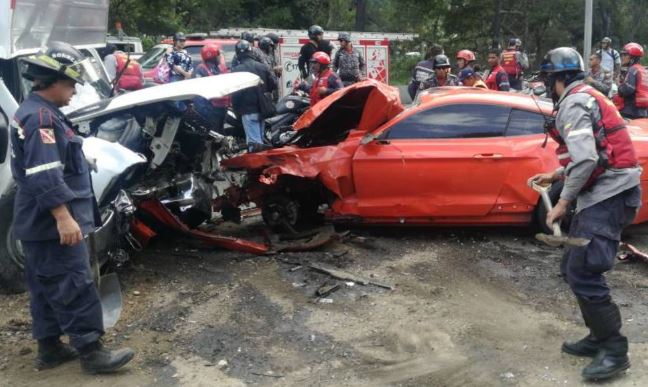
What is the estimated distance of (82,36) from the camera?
22.9ft

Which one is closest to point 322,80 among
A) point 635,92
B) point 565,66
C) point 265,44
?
point 265,44

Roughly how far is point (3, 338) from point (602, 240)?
3.91 m

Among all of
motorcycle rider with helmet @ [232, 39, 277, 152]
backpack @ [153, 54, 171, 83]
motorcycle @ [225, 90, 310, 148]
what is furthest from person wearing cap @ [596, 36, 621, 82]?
backpack @ [153, 54, 171, 83]

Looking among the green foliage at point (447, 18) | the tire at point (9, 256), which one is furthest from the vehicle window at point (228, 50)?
the tire at point (9, 256)

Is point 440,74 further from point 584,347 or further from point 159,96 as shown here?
point 584,347

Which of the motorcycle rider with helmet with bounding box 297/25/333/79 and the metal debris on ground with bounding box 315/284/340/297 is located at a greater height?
the motorcycle rider with helmet with bounding box 297/25/333/79

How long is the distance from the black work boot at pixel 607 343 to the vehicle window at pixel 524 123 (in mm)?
2743

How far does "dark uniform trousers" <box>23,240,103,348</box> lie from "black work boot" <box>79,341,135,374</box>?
70 millimetres

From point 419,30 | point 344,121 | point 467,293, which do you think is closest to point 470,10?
point 419,30

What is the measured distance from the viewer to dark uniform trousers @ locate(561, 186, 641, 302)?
4035 millimetres

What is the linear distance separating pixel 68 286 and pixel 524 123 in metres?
4.33

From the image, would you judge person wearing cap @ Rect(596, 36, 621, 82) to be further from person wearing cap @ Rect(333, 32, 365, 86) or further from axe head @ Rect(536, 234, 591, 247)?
axe head @ Rect(536, 234, 591, 247)

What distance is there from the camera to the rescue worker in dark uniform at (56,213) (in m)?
3.84

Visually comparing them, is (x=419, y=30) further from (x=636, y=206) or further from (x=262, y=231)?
(x=636, y=206)
